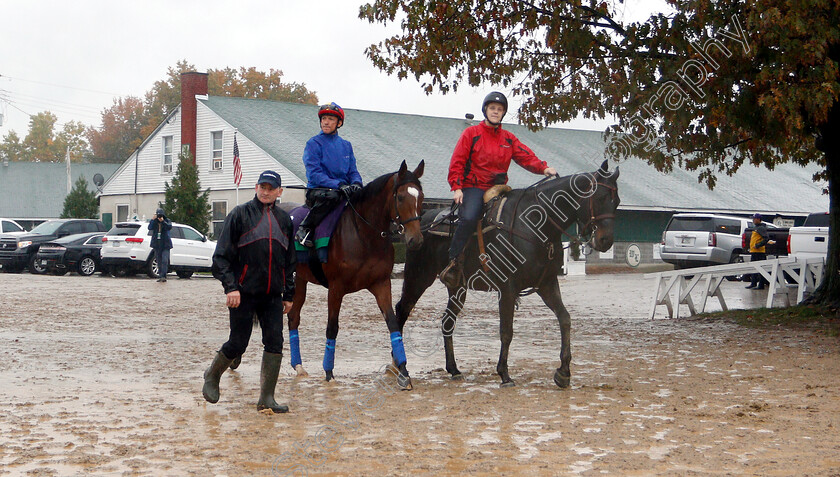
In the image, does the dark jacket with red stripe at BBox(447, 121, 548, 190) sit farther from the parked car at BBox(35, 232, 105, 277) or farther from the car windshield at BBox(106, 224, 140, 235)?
the parked car at BBox(35, 232, 105, 277)

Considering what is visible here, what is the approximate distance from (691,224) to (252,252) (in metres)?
27.8

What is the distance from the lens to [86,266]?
31.4 m

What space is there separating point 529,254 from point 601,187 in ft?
3.14

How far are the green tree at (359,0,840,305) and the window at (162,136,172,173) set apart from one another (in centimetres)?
3024

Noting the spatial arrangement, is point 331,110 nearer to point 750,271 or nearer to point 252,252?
point 252,252

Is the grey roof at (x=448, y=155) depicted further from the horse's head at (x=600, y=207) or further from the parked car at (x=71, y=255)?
the horse's head at (x=600, y=207)

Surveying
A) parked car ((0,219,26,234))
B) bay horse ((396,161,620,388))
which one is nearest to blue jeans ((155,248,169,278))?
parked car ((0,219,26,234))

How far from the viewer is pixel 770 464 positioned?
6.09 m

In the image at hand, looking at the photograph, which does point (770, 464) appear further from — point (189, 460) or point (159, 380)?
point (159, 380)

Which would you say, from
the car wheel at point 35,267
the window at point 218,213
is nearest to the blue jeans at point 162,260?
the car wheel at point 35,267

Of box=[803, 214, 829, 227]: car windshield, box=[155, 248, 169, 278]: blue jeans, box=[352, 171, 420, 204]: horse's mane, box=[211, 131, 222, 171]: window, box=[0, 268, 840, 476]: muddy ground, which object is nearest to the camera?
box=[0, 268, 840, 476]: muddy ground

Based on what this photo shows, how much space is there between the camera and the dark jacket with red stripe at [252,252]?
7887 mm

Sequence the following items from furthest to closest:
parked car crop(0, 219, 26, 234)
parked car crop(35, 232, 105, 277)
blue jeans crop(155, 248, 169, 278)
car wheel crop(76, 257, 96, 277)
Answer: parked car crop(0, 219, 26, 234), car wheel crop(76, 257, 96, 277), parked car crop(35, 232, 105, 277), blue jeans crop(155, 248, 169, 278)

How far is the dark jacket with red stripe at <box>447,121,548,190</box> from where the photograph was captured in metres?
9.80
